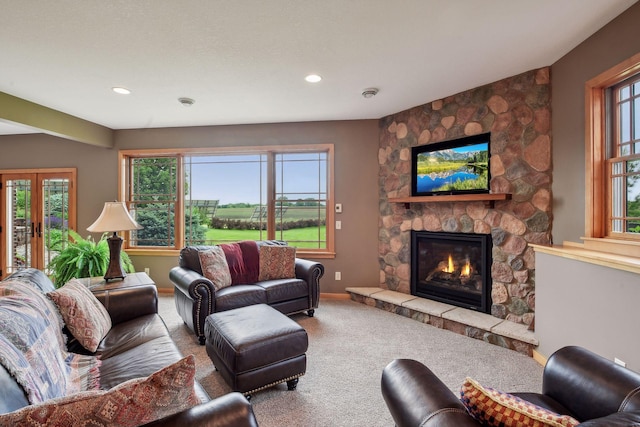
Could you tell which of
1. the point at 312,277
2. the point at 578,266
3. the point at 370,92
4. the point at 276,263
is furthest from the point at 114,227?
the point at 578,266

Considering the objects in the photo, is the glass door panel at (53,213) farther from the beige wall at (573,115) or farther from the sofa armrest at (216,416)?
the beige wall at (573,115)

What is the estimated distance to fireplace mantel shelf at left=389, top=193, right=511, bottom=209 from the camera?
2.96 m

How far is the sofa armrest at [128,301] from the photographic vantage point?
2271 millimetres

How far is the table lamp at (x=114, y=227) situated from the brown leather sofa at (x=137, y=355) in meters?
0.49

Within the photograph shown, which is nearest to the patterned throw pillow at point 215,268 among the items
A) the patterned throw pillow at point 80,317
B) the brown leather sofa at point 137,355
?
the brown leather sofa at point 137,355

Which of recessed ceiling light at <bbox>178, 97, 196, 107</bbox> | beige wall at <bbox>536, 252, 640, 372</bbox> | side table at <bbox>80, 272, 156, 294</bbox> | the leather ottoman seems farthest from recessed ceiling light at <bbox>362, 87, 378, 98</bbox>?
side table at <bbox>80, 272, 156, 294</bbox>

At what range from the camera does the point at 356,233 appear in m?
4.28

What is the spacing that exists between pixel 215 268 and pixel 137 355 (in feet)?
5.15

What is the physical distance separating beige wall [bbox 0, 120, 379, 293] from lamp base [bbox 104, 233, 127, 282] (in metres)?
1.76

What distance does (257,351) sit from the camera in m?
1.92

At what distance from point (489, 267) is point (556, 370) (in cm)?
198

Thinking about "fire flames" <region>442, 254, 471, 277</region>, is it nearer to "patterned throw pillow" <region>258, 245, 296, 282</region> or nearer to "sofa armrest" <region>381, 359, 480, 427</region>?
"patterned throw pillow" <region>258, 245, 296, 282</region>

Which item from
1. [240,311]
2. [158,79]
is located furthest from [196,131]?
[240,311]

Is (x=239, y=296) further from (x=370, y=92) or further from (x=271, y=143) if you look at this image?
(x=370, y=92)
